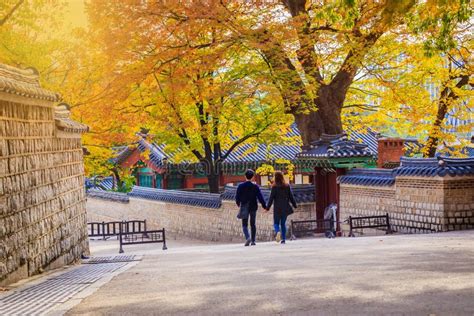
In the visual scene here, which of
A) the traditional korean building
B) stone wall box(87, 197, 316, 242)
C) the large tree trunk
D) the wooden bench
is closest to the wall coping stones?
stone wall box(87, 197, 316, 242)

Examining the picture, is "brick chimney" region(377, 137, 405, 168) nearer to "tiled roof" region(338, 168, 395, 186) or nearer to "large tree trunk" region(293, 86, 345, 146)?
"large tree trunk" region(293, 86, 345, 146)

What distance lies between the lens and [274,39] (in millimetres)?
20109

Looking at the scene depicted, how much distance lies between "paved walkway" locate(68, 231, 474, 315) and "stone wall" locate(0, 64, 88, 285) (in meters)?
1.51

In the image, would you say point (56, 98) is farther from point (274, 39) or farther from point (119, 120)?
point (119, 120)

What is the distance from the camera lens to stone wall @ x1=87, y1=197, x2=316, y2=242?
2438 centimetres

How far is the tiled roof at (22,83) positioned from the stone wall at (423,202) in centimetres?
958

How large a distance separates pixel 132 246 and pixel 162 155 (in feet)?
28.6

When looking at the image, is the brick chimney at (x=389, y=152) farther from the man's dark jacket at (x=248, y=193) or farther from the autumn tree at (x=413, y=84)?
the man's dark jacket at (x=248, y=193)

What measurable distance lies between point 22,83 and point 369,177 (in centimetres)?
1218

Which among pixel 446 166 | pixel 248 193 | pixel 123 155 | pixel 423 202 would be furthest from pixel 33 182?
pixel 123 155

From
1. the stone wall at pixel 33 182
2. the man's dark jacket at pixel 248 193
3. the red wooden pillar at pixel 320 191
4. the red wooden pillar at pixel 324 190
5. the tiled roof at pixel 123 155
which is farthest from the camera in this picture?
the tiled roof at pixel 123 155

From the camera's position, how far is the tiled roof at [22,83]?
389 inches

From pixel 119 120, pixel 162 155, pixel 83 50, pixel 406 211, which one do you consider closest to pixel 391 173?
pixel 406 211

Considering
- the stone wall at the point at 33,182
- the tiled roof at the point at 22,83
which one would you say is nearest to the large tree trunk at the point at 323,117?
the stone wall at the point at 33,182
